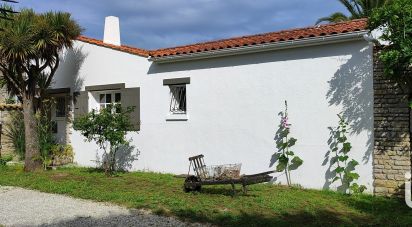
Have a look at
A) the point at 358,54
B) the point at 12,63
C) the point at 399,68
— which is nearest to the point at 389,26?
the point at 399,68

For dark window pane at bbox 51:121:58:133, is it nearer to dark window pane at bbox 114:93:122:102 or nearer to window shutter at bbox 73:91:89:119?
window shutter at bbox 73:91:89:119

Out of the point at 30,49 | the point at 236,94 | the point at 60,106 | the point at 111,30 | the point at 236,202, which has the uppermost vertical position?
the point at 111,30

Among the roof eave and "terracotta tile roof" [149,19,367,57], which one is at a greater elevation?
"terracotta tile roof" [149,19,367,57]

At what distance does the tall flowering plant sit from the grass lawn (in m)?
0.45

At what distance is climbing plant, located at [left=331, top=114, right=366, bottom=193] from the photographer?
8312 millimetres

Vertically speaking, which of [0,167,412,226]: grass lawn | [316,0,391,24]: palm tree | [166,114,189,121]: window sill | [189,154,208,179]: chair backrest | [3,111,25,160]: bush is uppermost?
[316,0,391,24]: palm tree

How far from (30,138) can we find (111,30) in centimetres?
489

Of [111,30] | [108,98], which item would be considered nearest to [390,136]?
[108,98]

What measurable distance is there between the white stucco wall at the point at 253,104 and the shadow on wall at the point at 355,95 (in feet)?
0.06

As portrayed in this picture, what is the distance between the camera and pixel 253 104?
9.93m

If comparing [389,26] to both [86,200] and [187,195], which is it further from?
[86,200]

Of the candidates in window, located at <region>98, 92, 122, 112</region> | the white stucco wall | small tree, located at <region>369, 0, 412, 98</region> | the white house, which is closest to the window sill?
the white house

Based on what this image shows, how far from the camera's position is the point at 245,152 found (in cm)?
1009

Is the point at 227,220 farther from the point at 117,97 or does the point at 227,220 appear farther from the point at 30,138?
the point at 30,138
